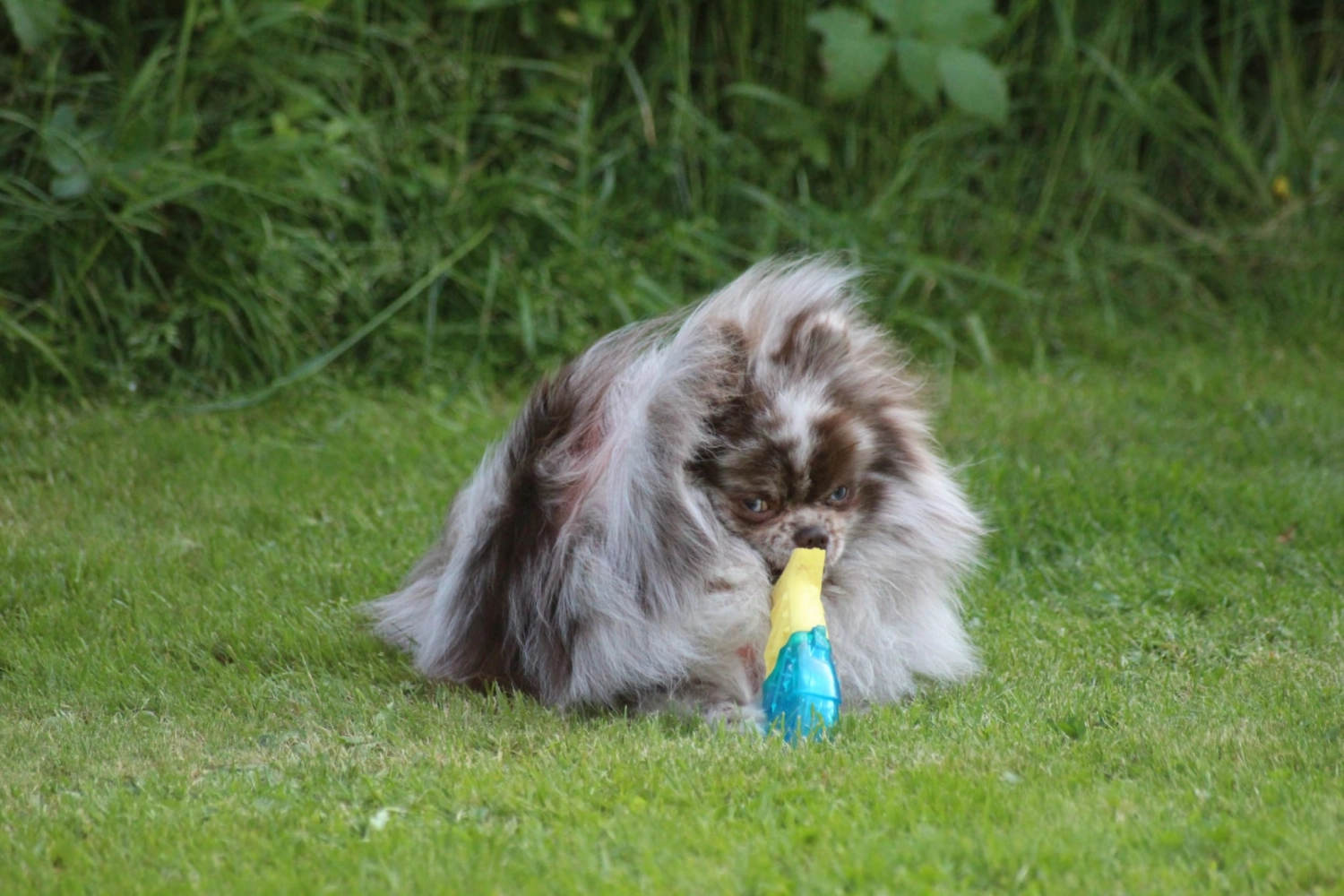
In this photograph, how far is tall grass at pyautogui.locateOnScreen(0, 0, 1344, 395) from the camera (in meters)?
6.36

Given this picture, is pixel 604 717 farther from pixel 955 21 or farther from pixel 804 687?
pixel 955 21

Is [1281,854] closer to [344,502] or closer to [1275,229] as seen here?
[344,502]

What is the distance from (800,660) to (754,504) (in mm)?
388

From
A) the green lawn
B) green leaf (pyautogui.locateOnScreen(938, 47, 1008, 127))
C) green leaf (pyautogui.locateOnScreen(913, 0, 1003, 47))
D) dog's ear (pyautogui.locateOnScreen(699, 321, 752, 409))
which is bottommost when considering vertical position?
the green lawn

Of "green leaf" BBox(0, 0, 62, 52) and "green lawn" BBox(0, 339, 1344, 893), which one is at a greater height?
"green leaf" BBox(0, 0, 62, 52)

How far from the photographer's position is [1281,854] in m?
2.64

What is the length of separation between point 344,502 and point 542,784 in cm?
263

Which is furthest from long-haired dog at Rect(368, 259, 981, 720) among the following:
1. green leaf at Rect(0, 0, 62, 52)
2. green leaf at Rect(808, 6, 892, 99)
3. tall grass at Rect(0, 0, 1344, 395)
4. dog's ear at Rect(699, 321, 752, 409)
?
green leaf at Rect(808, 6, 892, 99)

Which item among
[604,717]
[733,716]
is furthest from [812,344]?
[604,717]

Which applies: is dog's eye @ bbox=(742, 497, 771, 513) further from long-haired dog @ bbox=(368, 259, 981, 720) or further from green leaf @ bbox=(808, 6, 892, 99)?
green leaf @ bbox=(808, 6, 892, 99)

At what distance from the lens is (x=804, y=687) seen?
11.4 ft

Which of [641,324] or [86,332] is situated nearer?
[641,324]

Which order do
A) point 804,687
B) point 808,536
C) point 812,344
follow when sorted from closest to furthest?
1. point 804,687
2. point 808,536
3. point 812,344

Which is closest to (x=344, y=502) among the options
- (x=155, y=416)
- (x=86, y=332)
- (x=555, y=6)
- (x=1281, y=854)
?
(x=155, y=416)
